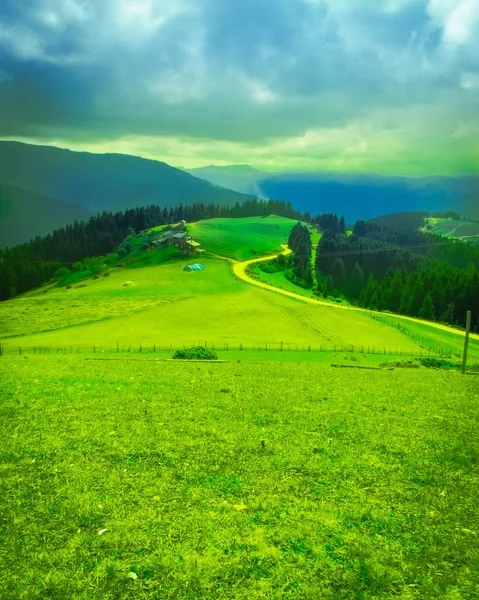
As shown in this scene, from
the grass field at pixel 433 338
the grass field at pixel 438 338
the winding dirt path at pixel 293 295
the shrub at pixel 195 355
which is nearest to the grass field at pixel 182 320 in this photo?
the grass field at pixel 433 338

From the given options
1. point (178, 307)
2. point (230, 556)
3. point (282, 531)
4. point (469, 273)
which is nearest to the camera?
point (230, 556)

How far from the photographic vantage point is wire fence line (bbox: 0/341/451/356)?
48.2 meters

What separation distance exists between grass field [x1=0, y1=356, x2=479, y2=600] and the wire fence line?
2368 centimetres

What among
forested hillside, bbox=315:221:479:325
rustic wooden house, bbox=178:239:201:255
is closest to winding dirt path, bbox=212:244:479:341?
rustic wooden house, bbox=178:239:201:255

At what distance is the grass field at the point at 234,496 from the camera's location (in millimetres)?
10266

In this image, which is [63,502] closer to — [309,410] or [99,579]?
[99,579]

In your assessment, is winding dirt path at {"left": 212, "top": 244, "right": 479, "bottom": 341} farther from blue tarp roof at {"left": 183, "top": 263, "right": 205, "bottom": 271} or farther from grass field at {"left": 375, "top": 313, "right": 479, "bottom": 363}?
blue tarp roof at {"left": 183, "top": 263, "right": 205, "bottom": 271}

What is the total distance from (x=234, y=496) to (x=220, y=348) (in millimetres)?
36800

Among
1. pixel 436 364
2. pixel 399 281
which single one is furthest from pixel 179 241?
pixel 436 364

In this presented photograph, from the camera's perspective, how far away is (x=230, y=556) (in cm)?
1095

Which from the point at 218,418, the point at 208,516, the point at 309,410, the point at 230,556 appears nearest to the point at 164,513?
the point at 208,516

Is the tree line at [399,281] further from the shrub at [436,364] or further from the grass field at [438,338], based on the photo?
the shrub at [436,364]

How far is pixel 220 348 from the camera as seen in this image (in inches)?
1989

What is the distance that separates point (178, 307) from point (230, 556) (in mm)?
75821
